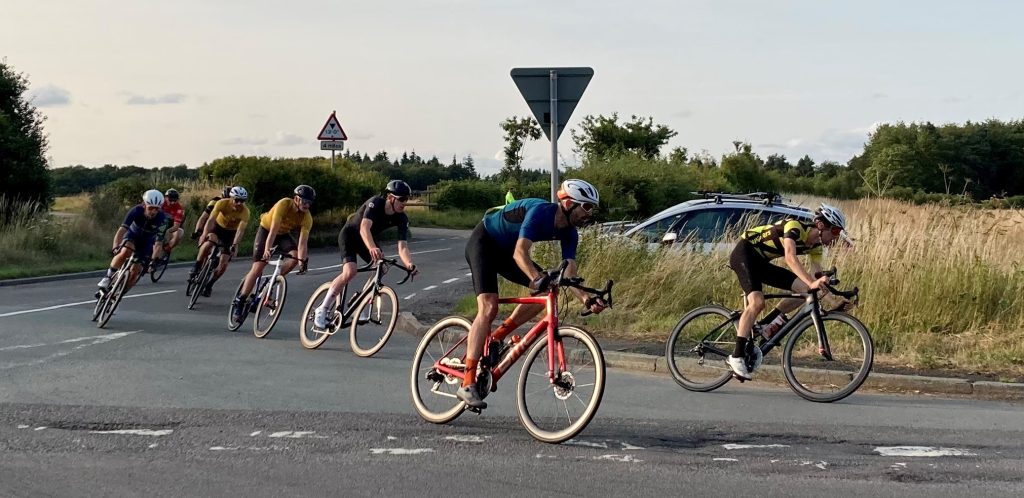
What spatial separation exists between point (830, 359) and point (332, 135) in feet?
78.9

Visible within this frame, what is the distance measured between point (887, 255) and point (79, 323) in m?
9.97

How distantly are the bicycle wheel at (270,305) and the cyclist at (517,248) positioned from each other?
16.8ft

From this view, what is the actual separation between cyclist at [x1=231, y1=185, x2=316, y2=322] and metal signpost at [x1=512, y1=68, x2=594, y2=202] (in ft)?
9.45

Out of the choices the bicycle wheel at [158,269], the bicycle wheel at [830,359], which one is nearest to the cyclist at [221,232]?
the bicycle wheel at [158,269]

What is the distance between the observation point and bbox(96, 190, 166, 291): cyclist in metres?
12.8

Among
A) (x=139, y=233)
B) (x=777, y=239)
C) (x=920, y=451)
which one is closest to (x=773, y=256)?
(x=777, y=239)

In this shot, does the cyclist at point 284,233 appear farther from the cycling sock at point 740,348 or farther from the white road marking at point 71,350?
the cycling sock at point 740,348

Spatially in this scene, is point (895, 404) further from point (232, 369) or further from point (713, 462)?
point (232, 369)

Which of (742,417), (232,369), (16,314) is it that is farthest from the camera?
(16,314)

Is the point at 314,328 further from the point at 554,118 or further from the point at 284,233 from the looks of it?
the point at 554,118

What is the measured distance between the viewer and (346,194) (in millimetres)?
36438

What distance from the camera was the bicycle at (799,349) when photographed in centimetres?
834

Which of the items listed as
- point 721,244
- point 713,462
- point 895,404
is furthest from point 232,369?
point 721,244

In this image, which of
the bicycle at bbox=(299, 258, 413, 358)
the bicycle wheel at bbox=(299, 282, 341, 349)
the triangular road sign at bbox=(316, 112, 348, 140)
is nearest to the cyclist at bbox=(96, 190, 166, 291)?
the bicycle wheel at bbox=(299, 282, 341, 349)
